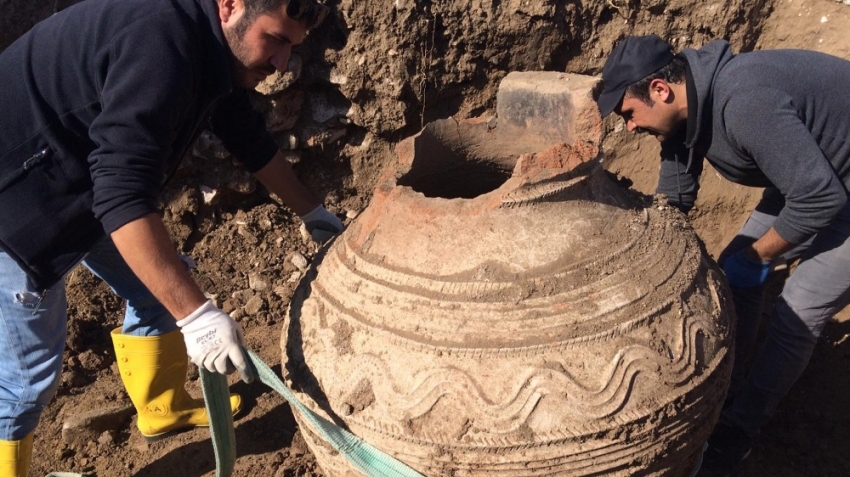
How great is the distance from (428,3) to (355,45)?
0.54 metres

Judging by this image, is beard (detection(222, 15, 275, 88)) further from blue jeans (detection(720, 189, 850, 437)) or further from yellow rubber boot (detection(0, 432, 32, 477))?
blue jeans (detection(720, 189, 850, 437))

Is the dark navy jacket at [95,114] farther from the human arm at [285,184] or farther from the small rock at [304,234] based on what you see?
the small rock at [304,234]

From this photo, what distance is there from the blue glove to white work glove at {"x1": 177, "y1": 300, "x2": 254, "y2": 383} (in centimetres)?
197

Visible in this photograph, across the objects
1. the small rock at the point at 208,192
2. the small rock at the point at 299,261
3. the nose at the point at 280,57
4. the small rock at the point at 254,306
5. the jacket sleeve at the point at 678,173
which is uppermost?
the nose at the point at 280,57

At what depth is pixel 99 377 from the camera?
3.62 meters

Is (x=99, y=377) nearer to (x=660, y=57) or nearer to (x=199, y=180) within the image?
(x=199, y=180)

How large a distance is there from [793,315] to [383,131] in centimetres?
280

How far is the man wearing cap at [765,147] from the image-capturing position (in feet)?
7.17

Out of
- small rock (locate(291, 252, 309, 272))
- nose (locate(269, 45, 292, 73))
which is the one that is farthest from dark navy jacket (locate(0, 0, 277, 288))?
small rock (locate(291, 252, 309, 272))

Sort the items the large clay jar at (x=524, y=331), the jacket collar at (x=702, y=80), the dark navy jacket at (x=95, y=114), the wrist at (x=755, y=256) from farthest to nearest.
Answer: the wrist at (x=755, y=256), the jacket collar at (x=702, y=80), the dark navy jacket at (x=95, y=114), the large clay jar at (x=524, y=331)

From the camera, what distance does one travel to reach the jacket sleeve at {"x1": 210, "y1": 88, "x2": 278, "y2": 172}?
2537 mm

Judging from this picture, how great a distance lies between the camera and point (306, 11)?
1.98 metres

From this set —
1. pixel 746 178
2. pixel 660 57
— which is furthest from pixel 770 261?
pixel 660 57

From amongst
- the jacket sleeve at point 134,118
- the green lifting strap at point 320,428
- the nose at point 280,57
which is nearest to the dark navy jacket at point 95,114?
the jacket sleeve at point 134,118
